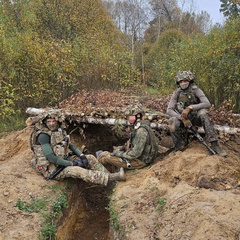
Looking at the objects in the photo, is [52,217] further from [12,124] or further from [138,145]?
[12,124]

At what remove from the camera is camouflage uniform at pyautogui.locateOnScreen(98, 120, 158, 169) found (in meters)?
6.36

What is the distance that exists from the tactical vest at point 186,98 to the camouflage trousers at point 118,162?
1443mm

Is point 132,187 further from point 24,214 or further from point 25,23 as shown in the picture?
point 25,23

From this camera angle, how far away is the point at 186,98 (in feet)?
22.0

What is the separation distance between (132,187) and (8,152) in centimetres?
434

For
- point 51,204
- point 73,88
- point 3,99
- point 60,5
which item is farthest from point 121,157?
point 60,5

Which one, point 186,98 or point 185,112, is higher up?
point 186,98

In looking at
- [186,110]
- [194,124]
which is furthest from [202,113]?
[194,124]

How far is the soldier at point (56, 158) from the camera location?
621cm

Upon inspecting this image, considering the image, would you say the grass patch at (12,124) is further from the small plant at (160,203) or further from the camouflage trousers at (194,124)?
the small plant at (160,203)

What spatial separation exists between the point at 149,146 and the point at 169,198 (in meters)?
1.71

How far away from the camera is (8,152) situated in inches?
340

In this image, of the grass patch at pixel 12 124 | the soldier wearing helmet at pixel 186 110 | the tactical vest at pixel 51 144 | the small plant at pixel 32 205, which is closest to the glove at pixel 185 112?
the soldier wearing helmet at pixel 186 110

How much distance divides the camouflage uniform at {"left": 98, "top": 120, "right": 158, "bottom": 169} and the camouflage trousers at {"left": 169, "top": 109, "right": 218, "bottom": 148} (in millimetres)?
464
